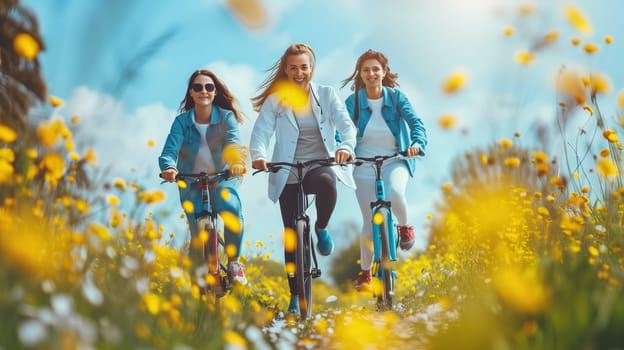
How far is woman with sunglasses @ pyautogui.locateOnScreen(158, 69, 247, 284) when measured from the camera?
219 inches

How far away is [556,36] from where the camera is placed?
4918mm

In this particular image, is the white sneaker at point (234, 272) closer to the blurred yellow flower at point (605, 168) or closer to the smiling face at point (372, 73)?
the smiling face at point (372, 73)

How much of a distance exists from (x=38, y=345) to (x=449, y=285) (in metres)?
3.08

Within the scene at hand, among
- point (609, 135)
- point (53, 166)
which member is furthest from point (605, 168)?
point (53, 166)

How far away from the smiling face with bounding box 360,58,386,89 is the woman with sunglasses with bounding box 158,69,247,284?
1.30 metres

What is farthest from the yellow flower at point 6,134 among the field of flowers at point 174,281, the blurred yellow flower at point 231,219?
the blurred yellow flower at point 231,219

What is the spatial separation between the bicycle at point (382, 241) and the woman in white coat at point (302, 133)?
1.00 feet

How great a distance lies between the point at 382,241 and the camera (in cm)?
612

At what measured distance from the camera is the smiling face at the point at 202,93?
241 inches

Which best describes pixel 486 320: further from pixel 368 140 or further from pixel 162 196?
pixel 368 140

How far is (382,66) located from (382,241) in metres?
1.83

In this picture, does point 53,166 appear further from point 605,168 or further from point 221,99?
point 605,168

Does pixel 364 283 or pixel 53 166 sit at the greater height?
pixel 364 283

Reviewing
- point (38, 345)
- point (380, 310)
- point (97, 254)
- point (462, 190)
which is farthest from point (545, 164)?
point (462, 190)
